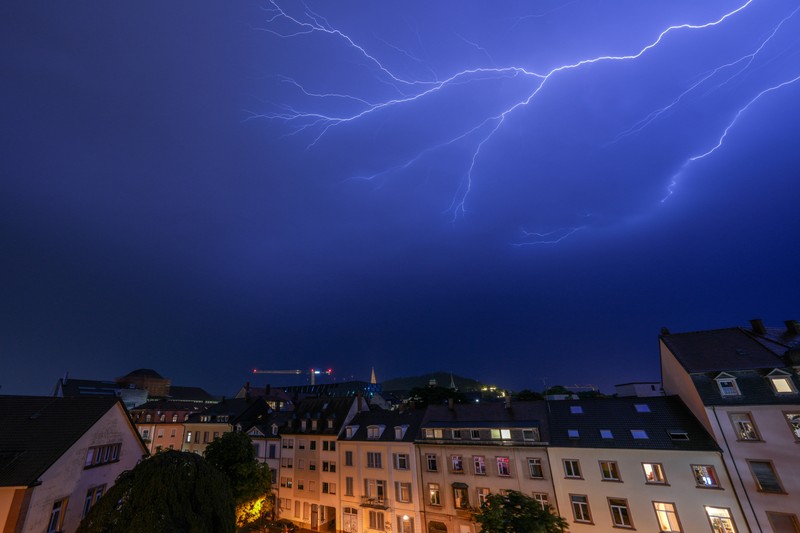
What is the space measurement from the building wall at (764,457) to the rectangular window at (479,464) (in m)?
17.1

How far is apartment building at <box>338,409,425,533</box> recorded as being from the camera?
33.7 metres

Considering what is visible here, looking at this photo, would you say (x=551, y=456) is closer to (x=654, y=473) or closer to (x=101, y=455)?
→ (x=654, y=473)

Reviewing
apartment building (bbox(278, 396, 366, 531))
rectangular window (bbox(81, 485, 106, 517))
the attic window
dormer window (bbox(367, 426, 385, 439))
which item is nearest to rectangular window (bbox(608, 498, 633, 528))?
the attic window

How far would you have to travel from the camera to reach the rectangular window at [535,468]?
28375 mm

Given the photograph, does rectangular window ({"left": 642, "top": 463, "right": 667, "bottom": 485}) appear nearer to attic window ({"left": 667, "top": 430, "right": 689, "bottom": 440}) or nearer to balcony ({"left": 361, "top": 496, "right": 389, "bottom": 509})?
attic window ({"left": 667, "top": 430, "right": 689, "bottom": 440})

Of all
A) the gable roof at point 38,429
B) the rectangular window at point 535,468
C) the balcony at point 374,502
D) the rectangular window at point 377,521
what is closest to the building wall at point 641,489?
the rectangular window at point 535,468

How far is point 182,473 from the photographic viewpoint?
1370 cm

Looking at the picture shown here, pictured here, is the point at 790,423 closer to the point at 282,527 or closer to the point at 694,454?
the point at 694,454

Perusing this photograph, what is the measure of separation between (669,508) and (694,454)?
419 cm

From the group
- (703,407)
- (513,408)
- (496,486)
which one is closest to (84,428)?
(496,486)

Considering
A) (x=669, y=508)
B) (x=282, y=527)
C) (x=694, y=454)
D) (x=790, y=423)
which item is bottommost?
(x=282, y=527)

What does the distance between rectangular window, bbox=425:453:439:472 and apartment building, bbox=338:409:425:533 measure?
1.33 m

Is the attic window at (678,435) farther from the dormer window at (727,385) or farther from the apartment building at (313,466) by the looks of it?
the apartment building at (313,466)

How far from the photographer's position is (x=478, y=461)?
1223 inches
